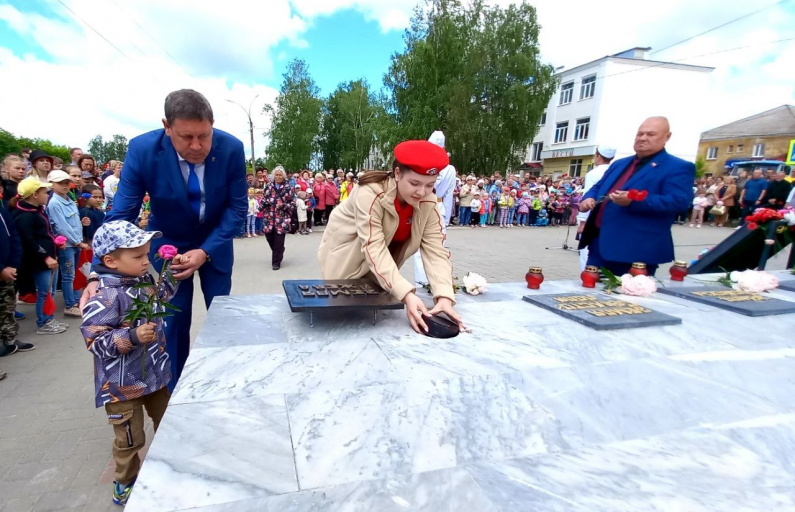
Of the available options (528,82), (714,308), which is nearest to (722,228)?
(528,82)

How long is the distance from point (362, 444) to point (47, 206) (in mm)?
4953

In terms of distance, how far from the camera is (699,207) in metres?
16.4

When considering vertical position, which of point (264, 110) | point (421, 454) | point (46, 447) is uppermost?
point (264, 110)

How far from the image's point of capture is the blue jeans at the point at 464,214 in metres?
14.8

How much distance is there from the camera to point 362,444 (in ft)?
4.00

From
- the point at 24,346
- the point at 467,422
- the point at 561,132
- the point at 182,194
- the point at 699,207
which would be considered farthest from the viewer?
the point at 561,132

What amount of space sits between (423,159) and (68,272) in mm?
4699

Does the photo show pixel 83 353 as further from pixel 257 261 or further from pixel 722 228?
pixel 722 228

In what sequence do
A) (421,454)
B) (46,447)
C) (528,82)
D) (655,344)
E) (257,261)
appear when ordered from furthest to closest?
(528,82), (257,261), (46,447), (655,344), (421,454)

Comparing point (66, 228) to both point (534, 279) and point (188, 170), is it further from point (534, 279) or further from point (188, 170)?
point (534, 279)

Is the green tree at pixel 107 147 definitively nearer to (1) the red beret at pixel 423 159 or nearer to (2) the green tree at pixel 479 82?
(2) the green tree at pixel 479 82

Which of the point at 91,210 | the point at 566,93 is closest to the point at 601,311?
the point at 91,210

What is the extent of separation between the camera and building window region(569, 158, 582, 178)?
30.9 m

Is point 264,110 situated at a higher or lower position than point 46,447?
higher
